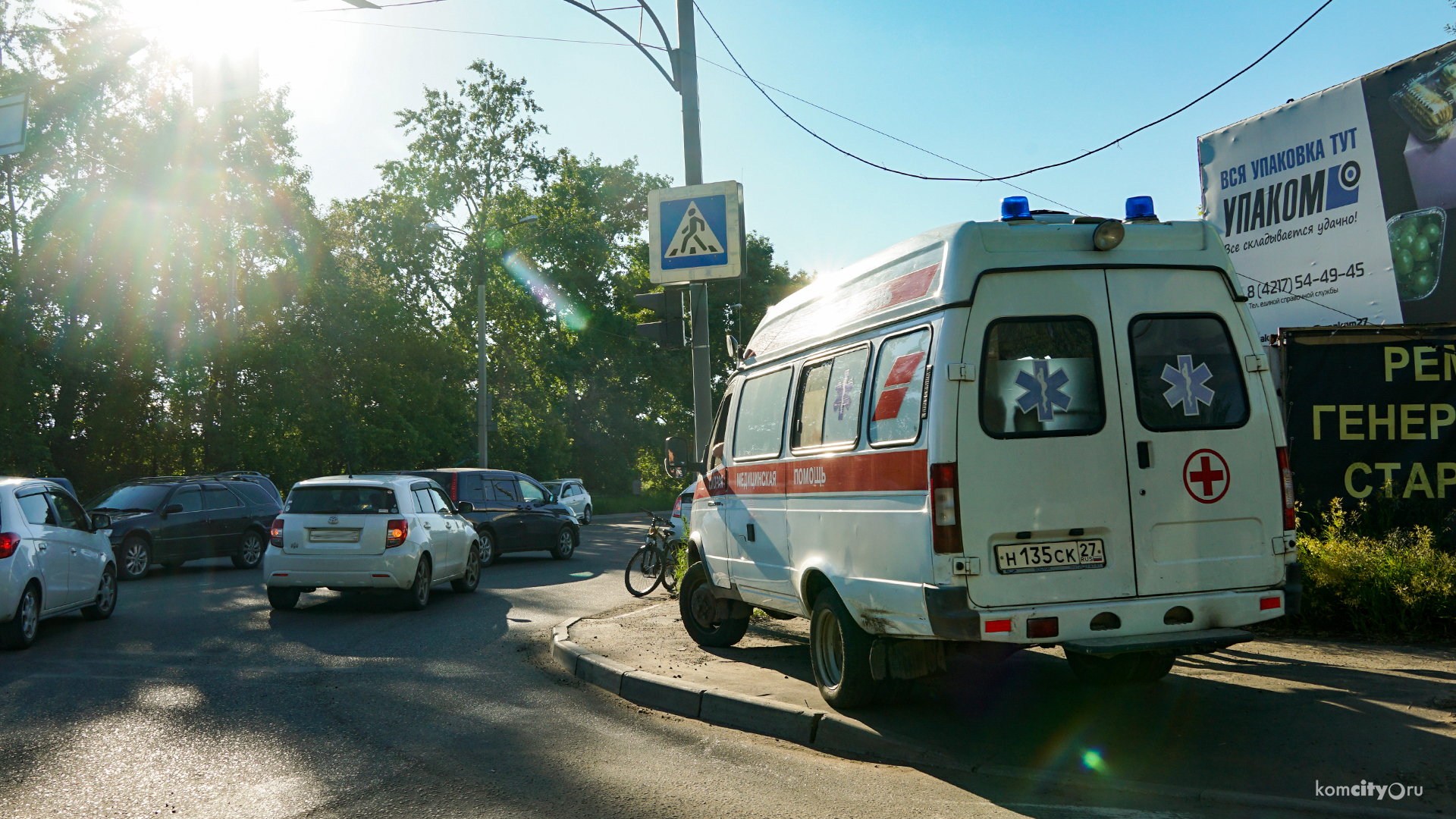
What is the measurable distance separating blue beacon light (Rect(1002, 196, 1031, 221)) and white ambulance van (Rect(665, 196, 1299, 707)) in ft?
0.05

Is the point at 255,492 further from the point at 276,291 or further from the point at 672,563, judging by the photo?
the point at 276,291

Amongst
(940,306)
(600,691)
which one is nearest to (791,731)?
(600,691)

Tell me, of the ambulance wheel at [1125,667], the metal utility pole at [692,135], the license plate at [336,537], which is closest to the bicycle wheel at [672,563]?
the metal utility pole at [692,135]

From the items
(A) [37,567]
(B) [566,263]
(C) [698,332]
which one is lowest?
(A) [37,567]

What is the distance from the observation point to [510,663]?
886 cm

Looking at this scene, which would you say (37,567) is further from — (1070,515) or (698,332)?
(1070,515)

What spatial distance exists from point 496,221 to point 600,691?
141 ft

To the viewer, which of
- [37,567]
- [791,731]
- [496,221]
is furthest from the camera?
[496,221]

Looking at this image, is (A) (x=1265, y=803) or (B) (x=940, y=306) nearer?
(A) (x=1265, y=803)

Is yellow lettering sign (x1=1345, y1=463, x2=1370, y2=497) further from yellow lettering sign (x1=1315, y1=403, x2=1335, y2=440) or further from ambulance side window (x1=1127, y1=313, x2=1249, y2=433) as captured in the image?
ambulance side window (x1=1127, y1=313, x2=1249, y2=433)

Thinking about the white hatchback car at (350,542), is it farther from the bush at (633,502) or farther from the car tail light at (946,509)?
the bush at (633,502)

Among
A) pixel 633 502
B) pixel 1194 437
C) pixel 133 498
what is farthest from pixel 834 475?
pixel 633 502

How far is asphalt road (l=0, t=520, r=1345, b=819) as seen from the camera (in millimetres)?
4777

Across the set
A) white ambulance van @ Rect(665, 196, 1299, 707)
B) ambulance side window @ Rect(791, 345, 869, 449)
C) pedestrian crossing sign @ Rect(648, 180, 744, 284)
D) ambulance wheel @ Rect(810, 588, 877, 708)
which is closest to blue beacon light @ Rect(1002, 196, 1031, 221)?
white ambulance van @ Rect(665, 196, 1299, 707)
